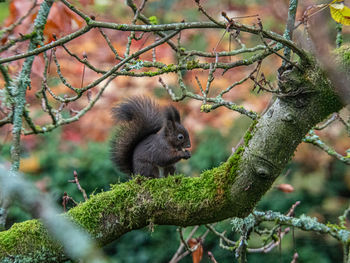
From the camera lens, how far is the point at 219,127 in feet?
18.3

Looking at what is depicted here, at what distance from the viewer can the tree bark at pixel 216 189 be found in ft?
5.18

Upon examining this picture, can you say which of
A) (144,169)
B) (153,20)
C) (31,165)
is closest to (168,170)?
(144,169)

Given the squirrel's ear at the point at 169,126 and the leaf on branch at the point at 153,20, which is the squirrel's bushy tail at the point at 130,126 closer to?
the squirrel's ear at the point at 169,126

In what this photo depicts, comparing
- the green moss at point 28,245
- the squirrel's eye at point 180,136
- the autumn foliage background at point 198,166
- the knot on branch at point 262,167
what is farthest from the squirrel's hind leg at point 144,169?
the knot on branch at point 262,167

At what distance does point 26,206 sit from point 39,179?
4.85 m

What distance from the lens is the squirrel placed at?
9.74 ft

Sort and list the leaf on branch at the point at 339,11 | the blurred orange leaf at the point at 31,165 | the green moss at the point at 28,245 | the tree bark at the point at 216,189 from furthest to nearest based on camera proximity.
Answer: the blurred orange leaf at the point at 31,165 < the green moss at the point at 28,245 < the tree bark at the point at 216,189 < the leaf on branch at the point at 339,11

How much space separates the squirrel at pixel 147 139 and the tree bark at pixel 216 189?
107 cm

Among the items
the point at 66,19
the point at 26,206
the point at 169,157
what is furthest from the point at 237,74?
the point at 26,206

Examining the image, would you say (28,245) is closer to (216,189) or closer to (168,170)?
(216,189)

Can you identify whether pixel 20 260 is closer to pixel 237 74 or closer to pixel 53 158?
pixel 53 158

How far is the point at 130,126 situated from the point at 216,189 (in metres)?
1.40

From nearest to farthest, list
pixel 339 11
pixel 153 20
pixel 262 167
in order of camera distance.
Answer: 1. pixel 339 11
2. pixel 262 167
3. pixel 153 20

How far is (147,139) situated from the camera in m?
3.09
